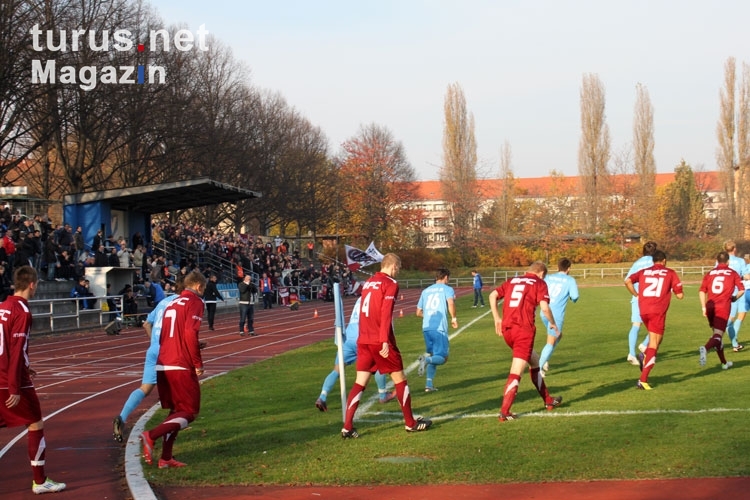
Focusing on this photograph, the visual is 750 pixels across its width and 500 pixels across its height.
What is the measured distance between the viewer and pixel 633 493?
6863 mm

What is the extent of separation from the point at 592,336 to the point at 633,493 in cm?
1498

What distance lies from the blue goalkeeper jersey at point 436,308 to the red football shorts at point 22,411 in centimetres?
595

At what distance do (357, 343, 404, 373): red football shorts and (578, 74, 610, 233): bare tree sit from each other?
232 ft

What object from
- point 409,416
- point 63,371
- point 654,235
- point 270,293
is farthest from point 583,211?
point 409,416

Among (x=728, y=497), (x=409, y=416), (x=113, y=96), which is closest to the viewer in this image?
(x=728, y=497)

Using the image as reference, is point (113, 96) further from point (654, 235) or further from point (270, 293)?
point (654, 235)

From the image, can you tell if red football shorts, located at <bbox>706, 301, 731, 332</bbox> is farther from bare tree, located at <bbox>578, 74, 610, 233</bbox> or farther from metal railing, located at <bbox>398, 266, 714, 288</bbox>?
bare tree, located at <bbox>578, 74, 610, 233</bbox>

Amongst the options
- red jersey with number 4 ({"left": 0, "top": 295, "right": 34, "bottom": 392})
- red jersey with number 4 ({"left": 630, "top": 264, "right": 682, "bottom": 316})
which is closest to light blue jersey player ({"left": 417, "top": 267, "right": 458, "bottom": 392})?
red jersey with number 4 ({"left": 630, "top": 264, "right": 682, "bottom": 316})

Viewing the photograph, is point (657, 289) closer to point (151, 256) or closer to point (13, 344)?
point (13, 344)

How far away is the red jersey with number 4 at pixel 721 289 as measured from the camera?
45.7 feet

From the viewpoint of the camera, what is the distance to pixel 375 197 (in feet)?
261

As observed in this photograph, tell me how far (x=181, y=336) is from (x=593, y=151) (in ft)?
242

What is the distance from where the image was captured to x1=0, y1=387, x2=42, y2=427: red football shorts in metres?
7.45

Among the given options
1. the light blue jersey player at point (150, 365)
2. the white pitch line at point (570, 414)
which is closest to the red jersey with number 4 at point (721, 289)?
the white pitch line at point (570, 414)
